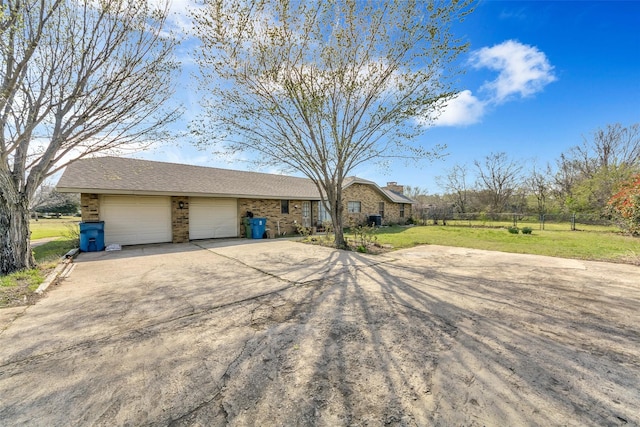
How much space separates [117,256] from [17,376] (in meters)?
6.50

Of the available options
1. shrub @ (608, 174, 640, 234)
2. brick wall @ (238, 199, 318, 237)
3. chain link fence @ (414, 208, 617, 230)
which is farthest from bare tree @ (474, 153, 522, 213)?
brick wall @ (238, 199, 318, 237)

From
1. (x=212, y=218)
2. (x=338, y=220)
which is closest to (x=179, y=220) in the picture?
(x=212, y=218)

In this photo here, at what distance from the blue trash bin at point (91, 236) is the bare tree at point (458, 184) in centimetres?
3421

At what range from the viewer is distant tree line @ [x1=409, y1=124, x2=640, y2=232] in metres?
25.1

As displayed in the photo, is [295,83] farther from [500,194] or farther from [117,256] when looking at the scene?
[500,194]

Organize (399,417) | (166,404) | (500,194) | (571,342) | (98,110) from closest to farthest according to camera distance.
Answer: (399,417)
(166,404)
(571,342)
(98,110)
(500,194)

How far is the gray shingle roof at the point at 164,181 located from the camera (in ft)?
29.7

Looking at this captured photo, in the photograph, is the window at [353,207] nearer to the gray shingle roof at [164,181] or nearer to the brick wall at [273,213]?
the gray shingle roof at [164,181]

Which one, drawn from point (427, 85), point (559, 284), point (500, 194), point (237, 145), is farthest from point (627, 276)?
point (500, 194)

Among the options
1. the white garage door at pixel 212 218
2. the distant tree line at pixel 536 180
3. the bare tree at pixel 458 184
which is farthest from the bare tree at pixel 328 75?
the bare tree at pixel 458 184

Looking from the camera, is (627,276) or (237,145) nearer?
(627,276)

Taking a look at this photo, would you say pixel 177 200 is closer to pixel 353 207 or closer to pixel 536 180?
pixel 353 207

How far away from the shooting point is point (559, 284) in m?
4.96

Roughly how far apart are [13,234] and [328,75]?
8920mm
